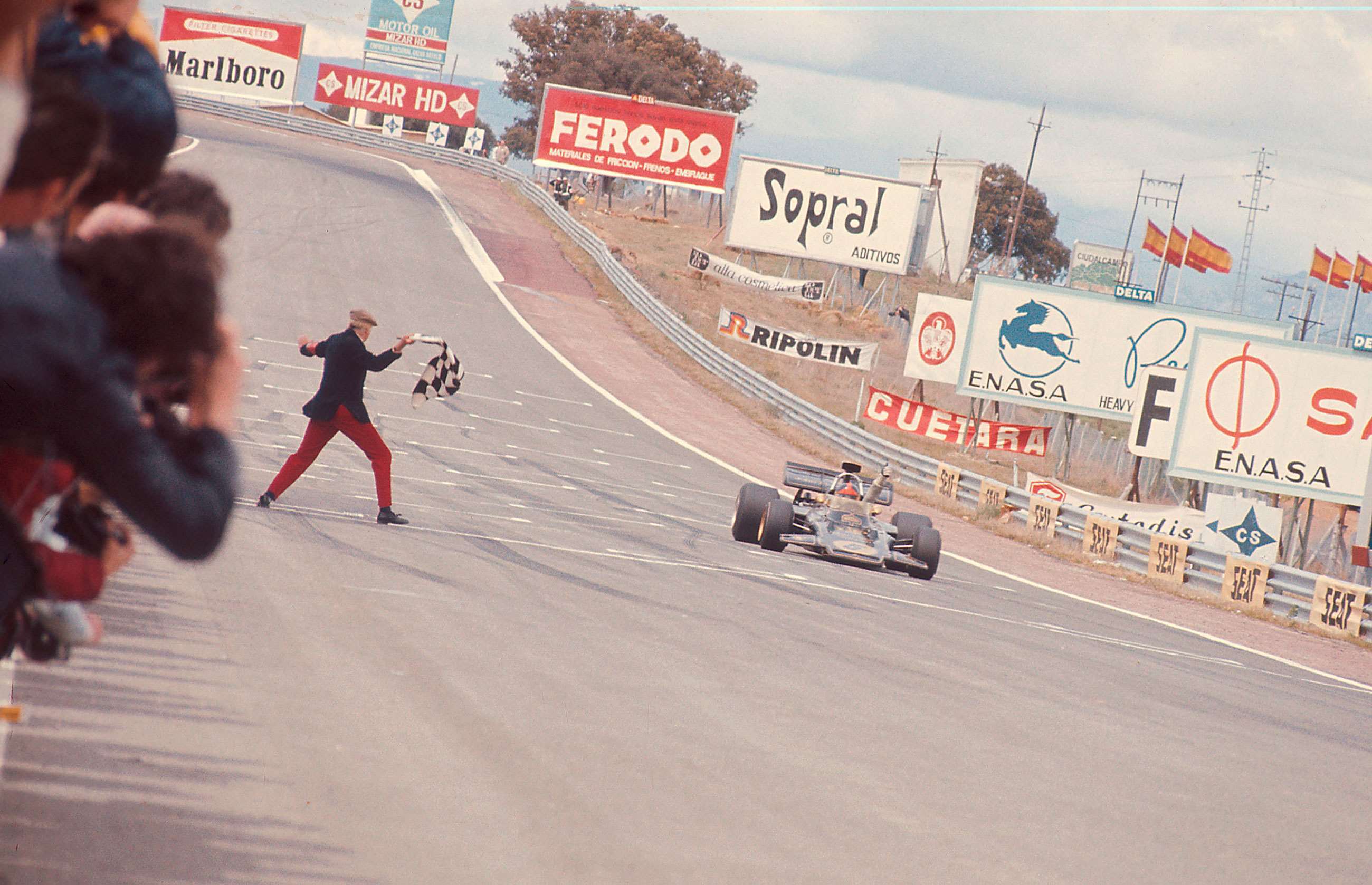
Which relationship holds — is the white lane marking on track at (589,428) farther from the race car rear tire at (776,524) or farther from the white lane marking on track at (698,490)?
the race car rear tire at (776,524)

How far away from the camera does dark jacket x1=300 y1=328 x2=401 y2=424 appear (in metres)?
11.8

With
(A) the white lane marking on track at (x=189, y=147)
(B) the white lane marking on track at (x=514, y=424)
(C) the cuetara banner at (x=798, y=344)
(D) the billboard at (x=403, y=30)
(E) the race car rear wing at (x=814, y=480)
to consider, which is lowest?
(B) the white lane marking on track at (x=514, y=424)

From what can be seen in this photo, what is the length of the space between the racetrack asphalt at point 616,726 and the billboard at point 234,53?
176 feet

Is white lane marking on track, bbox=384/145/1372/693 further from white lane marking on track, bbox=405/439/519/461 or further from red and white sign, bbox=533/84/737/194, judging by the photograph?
red and white sign, bbox=533/84/737/194

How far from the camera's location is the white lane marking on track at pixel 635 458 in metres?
21.9

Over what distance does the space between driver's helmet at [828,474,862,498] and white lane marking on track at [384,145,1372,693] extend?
13.0 feet

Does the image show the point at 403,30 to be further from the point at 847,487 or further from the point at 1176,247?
the point at 847,487

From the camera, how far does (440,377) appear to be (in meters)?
11.6

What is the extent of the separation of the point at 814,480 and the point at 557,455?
19.8ft

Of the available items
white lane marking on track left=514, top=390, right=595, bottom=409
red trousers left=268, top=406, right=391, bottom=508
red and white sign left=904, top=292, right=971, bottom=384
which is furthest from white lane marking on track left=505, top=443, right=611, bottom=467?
red and white sign left=904, top=292, right=971, bottom=384

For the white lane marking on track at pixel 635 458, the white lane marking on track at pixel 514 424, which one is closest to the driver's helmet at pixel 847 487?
the white lane marking on track at pixel 635 458

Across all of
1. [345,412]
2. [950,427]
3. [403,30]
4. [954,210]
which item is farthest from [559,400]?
[954,210]

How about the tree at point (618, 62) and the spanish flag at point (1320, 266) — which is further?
the tree at point (618, 62)

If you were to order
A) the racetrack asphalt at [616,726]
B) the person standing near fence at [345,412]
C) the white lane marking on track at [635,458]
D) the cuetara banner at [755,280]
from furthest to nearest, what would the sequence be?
the cuetara banner at [755,280] → the white lane marking on track at [635,458] → the person standing near fence at [345,412] → the racetrack asphalt at [616,726]
